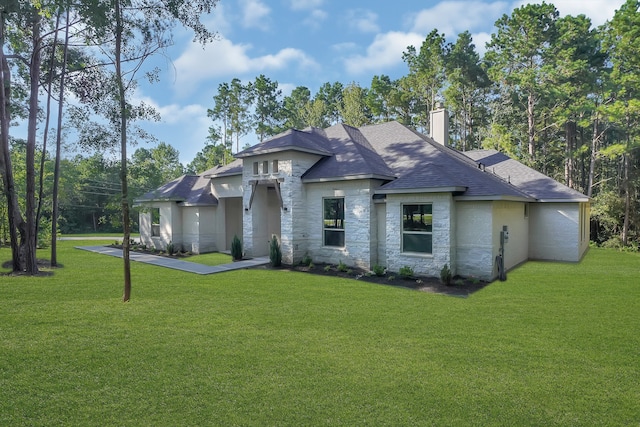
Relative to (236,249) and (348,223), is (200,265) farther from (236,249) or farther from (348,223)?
(348,223)

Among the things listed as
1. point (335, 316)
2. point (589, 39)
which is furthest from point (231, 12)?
point (589, 39)

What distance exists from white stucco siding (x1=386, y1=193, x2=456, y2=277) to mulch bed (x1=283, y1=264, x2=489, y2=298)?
0.43m

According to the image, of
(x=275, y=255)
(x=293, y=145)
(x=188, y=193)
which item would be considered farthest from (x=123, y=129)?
(x=188, y=193)

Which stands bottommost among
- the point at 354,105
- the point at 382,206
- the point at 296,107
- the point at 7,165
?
the point at 382,206

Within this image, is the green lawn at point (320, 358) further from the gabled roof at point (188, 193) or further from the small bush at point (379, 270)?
the gabled roof at point (188, 193)

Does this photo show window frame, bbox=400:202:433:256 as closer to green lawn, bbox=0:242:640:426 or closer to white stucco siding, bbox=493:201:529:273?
white stucco siding, bbox=493:201:529:273

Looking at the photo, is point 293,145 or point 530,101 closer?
point 293,145

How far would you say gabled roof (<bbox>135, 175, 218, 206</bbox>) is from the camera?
1838 centimetres

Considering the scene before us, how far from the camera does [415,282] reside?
10852 millimetres

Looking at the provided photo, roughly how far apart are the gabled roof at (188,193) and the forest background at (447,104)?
4.71ft

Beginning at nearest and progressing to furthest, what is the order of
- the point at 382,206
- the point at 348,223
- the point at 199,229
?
the point at 382,206
the point at 348,223
the point at 199,229

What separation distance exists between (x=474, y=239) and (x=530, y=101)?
20999mm

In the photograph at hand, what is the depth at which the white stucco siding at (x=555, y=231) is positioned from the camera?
49.7ft

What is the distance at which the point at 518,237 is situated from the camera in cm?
1418
